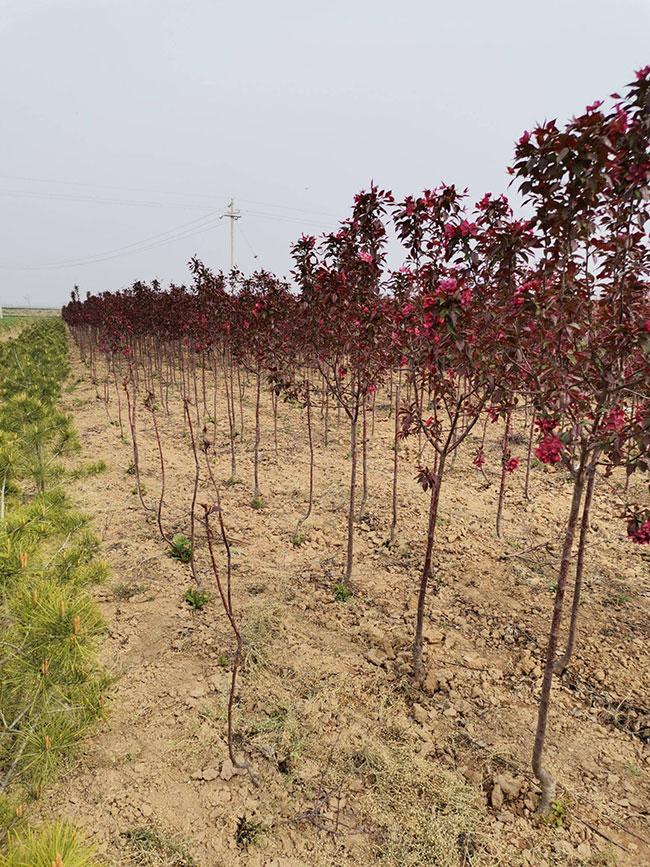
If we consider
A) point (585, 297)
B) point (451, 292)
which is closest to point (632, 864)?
point (585, 297)

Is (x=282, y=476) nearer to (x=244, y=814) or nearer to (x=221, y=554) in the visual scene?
(x=221, y=554)

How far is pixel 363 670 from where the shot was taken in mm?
3812

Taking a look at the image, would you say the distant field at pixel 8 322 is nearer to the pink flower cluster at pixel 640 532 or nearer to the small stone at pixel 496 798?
the small stone at pixel 496 798

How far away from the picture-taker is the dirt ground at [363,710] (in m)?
→ 2.59

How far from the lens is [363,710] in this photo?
3.44 metres

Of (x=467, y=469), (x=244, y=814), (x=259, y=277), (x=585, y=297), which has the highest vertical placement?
(x=259, y=277)

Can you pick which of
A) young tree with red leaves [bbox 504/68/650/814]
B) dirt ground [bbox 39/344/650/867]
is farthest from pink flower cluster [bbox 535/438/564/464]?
dirt ground [bbox 39/344/650/867]

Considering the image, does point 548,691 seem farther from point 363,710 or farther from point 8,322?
point 8,322

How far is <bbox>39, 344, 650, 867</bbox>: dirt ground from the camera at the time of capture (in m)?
2.59

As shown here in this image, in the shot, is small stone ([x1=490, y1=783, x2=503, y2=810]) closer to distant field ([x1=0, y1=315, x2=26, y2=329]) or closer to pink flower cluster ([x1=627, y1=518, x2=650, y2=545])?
pink flower cluster ([x1=627, y1=518, x2=650, y2=545])

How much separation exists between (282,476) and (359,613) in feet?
13.3

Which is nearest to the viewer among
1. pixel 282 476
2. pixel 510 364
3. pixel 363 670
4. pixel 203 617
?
pixel 510 364

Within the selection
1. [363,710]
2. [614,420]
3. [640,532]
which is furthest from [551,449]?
[363,710]

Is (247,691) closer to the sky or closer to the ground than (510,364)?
closer to the ground
